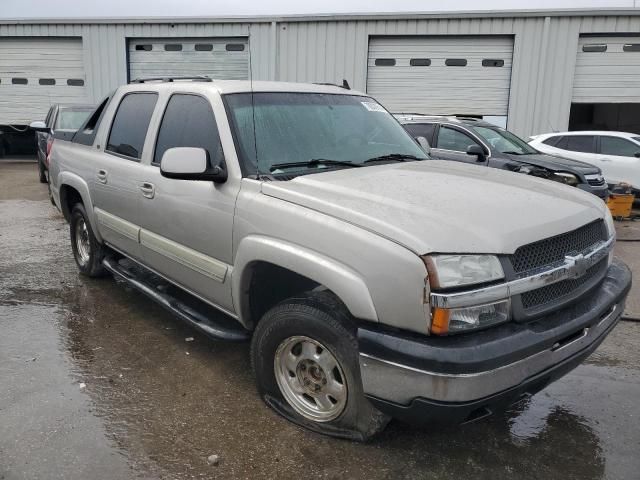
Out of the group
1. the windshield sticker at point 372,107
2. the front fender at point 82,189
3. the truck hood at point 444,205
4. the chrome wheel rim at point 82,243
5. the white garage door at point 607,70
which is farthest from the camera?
the white garage door at point 607,70

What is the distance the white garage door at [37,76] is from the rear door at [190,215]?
638 inches

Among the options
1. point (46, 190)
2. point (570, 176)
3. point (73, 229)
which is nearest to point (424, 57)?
point (570, 176)

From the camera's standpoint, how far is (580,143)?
37.5 feet

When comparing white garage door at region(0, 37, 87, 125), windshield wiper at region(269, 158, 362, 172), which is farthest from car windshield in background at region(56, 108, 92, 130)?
windshield wiper at region(269, 158, 362, 172)

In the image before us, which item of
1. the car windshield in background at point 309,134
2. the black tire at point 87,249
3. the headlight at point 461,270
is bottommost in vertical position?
the black tire at point 87,249

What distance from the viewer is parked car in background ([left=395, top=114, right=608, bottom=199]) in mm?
8578

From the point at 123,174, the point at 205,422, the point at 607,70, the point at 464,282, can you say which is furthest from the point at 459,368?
the point at 607,70

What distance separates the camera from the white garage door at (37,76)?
18031mm

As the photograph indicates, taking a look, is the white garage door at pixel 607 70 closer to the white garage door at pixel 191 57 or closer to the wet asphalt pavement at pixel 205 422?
the white garage door at pixel 191 57

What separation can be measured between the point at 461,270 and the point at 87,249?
4.33 m

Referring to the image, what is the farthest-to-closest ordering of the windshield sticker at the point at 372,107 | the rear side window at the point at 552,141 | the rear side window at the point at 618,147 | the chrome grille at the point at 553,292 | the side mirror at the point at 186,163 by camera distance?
the rear side window at the point at 552,141 → the rear side window at the point at 618,147 → the windshield sticker at the point at 372,107 → the side mirror at the point at 186,163 → the chrome grille at the point at 553,292

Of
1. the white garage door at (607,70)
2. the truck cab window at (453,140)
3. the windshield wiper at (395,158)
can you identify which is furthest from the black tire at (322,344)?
the white garage door at (607,70)

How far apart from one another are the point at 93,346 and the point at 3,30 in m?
18.2

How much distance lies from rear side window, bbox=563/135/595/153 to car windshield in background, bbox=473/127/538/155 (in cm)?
221
